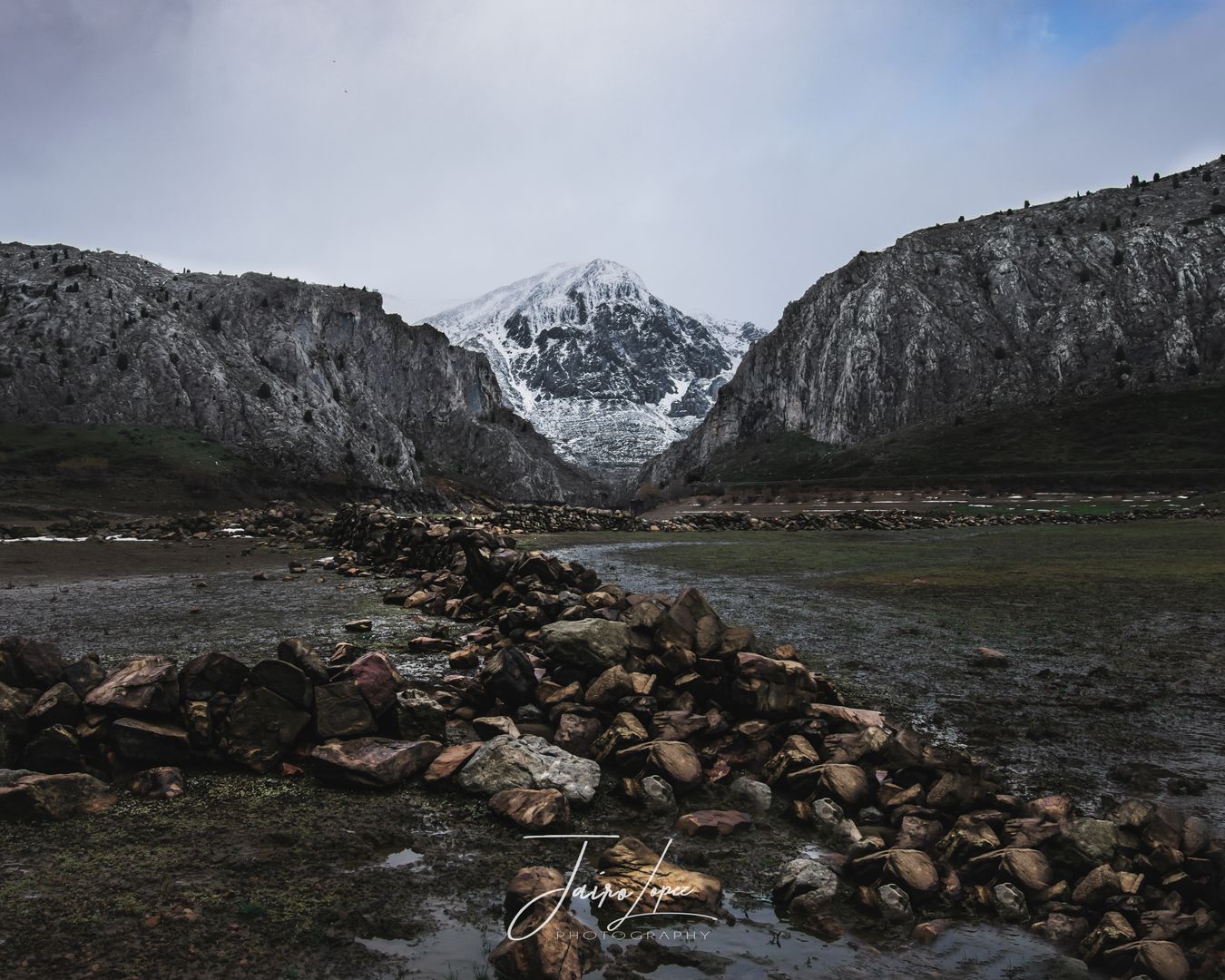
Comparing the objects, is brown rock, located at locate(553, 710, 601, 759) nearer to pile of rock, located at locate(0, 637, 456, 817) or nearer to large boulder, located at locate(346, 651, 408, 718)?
pile of rock, located at locate(0, 637, 456, 817)

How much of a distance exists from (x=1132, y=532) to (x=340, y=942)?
145 ft

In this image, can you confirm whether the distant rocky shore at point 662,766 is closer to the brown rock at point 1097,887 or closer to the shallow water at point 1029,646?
the brown rock at point 1097,887

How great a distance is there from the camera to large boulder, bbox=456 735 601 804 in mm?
5867

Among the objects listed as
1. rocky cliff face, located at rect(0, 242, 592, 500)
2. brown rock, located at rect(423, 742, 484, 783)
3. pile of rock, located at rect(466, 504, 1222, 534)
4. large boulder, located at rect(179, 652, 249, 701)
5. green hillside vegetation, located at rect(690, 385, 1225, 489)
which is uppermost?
rocky cliff face, located at rect(0, 242, 592, 500)

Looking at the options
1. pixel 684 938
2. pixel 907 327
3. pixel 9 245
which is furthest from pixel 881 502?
pixel 9 245

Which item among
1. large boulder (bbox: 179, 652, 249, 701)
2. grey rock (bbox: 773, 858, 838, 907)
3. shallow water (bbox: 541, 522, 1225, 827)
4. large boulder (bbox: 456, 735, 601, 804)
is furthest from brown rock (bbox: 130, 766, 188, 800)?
shallow water (bbox: 541, 522, 1225, 827)

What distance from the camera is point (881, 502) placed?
3339 inches

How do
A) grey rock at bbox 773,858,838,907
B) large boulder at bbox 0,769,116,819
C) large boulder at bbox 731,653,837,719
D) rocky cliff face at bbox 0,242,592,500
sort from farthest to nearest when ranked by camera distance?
rocky cliff face at bbox 0,242,592,500
large boulder at bbox 731,653,837,719
large boulder at bbox 0,769,116,819
grey rock at bbox 773,858,838,907

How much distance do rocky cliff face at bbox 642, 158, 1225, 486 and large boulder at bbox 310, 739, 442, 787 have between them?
141106mm

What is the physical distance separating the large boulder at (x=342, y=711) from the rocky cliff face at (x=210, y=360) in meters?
84.6

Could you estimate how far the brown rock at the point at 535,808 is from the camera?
208 inches

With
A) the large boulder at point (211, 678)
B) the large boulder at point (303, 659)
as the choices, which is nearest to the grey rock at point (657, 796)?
the large boulder at point (303, 659)

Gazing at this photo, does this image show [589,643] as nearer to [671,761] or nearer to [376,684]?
[671,761]

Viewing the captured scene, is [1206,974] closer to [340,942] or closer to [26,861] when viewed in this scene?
[340,942]
